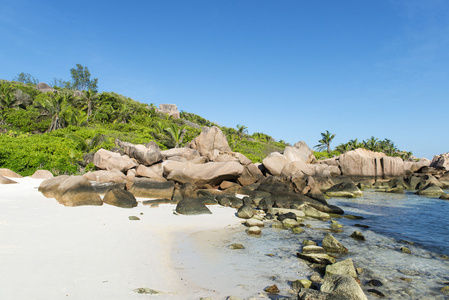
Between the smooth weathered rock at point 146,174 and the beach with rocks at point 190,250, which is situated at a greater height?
the smooth weathered rock at point 146,174

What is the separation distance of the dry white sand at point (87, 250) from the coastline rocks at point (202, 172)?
7763 mm

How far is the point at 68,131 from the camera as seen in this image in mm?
31594

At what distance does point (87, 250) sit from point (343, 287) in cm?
535

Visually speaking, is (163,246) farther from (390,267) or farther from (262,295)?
(390,267)

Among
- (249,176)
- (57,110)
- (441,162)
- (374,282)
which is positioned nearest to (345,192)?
(249,176)

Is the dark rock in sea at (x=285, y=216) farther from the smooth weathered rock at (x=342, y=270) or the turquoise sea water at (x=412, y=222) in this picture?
the smooth weathered rock at (x=342, y=270)

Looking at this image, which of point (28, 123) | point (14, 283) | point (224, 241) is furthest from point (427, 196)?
point (28, 123)

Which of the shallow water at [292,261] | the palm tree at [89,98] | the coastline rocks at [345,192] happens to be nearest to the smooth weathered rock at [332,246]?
the shallow water at [292,261]

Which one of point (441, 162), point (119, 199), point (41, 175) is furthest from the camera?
point (441, 162)

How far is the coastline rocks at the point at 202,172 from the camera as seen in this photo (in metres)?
18.4

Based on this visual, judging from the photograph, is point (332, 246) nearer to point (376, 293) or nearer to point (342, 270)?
point (342, 270)

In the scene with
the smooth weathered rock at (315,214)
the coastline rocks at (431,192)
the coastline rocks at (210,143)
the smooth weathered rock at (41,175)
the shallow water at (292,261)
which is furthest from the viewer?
the coastline rocks at (210,143)

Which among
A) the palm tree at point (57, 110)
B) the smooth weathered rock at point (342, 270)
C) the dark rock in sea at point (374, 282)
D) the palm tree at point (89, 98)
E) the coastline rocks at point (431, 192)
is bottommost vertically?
the dark rock in sea at point (374, 282)

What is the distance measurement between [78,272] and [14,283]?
3.06ft
